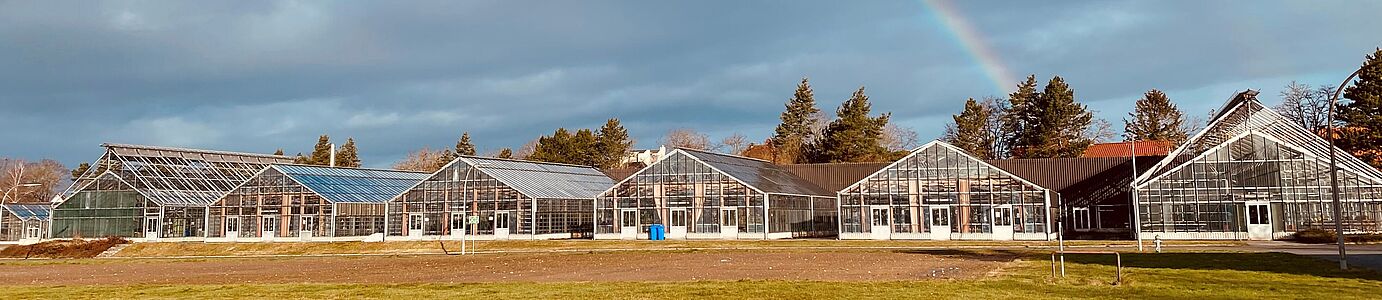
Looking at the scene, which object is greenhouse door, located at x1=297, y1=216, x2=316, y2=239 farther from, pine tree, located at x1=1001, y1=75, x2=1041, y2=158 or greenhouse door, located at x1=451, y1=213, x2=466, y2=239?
pine tree, located at x1=1001, y1=75, x2=1041, y2=158

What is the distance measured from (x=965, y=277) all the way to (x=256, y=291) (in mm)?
15961

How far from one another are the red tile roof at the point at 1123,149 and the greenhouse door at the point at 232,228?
6386 cm

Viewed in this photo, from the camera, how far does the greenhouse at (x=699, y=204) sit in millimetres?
60312

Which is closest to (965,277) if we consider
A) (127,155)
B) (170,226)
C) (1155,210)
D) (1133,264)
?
(1133,264)

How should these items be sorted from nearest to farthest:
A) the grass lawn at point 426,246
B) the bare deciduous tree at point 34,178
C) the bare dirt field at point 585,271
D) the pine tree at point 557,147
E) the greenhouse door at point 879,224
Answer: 1. the bare dirt field at point 585,271
2. the grass lawn at point 426,246
3. the greenhouse door at point 879,224
4. the pine tree at point 557,147
5. the bare deciduous tree at point 34,178

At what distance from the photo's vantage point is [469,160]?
218ft

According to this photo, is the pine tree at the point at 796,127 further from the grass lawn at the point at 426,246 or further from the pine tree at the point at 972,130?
the grass lawn at the point at 426,246

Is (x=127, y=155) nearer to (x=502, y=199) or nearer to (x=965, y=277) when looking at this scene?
(x=502, y=199)

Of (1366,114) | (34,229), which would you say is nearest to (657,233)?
(1366,114)

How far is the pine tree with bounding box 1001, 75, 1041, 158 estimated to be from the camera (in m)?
84.4

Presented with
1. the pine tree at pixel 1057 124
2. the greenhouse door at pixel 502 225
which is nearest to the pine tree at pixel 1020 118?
the pine tree at pixel 1057 124

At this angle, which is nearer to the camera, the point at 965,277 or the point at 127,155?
the point at 965,277

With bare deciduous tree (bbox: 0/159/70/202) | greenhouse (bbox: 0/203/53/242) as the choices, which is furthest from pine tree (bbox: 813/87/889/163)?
bare deciduous tree (bbox: 0/159/70/202)

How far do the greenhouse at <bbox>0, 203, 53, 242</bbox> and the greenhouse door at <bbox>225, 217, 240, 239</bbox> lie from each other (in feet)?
54.3
